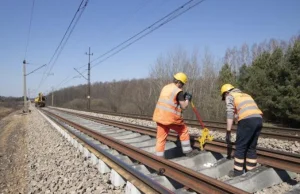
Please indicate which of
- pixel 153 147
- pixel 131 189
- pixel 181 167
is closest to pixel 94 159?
pixel 153 147

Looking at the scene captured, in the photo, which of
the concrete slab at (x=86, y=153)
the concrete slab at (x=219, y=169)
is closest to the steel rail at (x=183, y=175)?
the concrete slab at (x=219, y=169)

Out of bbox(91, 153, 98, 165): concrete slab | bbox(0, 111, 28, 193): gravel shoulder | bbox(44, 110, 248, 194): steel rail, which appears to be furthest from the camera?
bbox(91, 153, 98, 165): concrete slab

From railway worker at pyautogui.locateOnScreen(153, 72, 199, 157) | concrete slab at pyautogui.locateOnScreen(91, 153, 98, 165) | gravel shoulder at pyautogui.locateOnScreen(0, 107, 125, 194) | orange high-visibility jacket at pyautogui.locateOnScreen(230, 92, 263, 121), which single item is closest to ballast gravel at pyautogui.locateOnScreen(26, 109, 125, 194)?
gravel shoulder at pyautogui.locateOnScreen(0, 107, 125, 194)

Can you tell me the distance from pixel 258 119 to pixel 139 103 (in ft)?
123

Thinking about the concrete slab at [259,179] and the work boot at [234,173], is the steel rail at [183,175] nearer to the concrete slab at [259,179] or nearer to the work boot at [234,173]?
the concrete slab at [259,179]

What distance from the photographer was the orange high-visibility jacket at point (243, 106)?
19.3ft

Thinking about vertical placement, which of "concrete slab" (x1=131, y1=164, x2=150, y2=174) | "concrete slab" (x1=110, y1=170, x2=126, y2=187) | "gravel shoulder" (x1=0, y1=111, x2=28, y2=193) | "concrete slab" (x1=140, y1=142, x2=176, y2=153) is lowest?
"gravel shoulder" (x1=0, y1=111, x2=28, y2=193)

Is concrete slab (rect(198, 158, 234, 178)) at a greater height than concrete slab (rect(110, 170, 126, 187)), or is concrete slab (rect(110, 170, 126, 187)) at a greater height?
concrete slab (rect(198, 158, 234, 178))

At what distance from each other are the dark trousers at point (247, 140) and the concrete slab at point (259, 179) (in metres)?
0.28

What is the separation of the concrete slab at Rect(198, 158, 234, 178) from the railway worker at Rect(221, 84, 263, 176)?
317 mm

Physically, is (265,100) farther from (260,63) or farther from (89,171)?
(89,171)

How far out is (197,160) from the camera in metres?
6.83

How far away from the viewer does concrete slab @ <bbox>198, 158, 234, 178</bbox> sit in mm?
5797

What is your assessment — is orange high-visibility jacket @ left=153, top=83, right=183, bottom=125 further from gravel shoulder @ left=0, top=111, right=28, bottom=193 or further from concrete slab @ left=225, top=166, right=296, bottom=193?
gravel shoulder @ left=0, top=111, right=28, bottom=193
